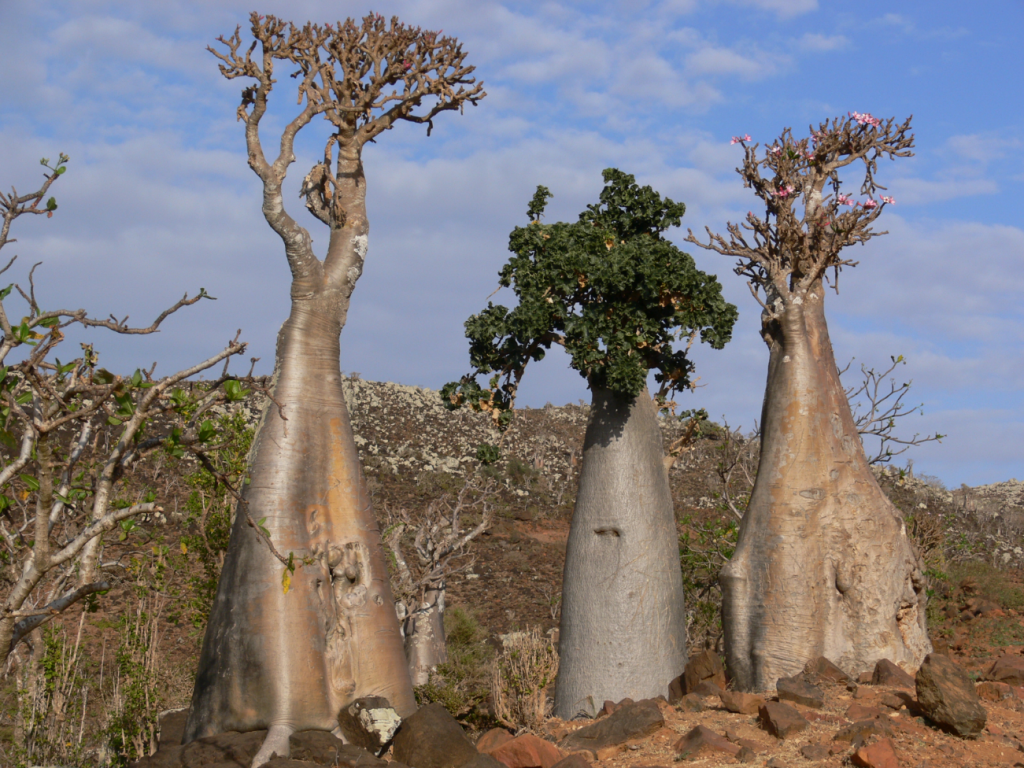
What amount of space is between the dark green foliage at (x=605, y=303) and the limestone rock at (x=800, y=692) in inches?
93.4

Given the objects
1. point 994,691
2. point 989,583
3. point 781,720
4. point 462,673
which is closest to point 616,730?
point 781,720

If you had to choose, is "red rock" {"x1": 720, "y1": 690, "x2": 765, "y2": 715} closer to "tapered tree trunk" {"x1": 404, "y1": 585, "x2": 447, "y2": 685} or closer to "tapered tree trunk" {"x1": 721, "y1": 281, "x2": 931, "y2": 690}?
"tapered tree trunk" {"x1": 721, "y1": 281, "x2": 931, "y2": 690}

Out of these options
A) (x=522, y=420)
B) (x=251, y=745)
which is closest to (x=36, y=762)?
(x=251, y=745)

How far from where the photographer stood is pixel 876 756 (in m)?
4.94

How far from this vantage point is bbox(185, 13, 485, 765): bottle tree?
568 cm

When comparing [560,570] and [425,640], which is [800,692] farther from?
[560,570]

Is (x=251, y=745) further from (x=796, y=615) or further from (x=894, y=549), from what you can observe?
(x=894, y=549)

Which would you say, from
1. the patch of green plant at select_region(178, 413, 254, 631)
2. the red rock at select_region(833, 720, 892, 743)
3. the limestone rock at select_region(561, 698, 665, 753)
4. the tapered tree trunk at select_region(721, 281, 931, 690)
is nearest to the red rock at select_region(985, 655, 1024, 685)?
the tapered tree trunk at select_region(721, 281, 931, 690)

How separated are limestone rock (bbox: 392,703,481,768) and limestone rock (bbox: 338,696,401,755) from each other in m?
0.25

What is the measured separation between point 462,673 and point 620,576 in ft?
15.8

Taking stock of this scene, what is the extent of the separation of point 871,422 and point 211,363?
802cm

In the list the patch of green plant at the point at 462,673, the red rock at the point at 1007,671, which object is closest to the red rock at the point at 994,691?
the red rock at the point at 1007,671

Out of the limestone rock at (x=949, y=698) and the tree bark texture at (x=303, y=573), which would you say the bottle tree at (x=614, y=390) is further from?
the limestone rock at (x=949, y=698)

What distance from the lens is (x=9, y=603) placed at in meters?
3.61
